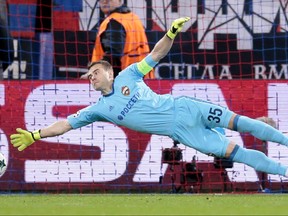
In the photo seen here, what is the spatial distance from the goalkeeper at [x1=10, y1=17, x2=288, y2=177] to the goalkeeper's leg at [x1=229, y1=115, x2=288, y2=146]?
0.5 inches

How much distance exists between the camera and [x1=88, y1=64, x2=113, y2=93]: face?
41.3ft

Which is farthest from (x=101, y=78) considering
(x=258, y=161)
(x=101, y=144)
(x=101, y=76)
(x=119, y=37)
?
(x=119, y=37)

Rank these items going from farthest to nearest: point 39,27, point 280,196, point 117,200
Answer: point 39,27
point 280,196
point 117,200

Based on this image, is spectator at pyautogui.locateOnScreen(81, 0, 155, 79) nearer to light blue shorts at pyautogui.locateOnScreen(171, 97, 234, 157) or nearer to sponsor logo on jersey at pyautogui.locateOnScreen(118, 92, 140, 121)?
sponsor logo on jersey at pyautogui.locateOnScreen(118, 92, 140, 121)

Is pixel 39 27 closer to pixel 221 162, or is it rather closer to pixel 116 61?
pixel 116 61

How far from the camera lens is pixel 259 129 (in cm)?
1211

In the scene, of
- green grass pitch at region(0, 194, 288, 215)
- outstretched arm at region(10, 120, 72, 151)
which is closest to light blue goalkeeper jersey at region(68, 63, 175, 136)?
outstretched arm at region(10, 120, 72, 151)

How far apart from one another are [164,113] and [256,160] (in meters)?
1.18

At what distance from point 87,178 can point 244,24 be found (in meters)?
3.52

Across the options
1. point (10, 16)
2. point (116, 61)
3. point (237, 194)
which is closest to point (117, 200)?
point (237, 194)

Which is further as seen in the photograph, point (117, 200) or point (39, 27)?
point (39, 27)

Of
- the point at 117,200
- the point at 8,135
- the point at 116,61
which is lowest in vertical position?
the point at 117,200

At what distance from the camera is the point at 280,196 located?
→ 13.8 m

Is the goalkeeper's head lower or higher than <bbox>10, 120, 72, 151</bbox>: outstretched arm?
higher
